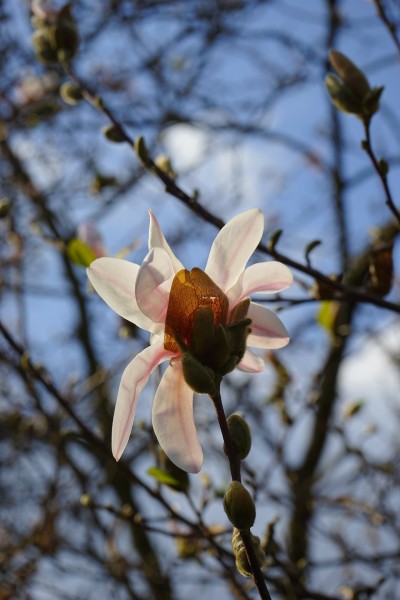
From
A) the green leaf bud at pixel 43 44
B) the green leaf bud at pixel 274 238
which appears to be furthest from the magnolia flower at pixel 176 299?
the green leaf bud at pixel 43 44

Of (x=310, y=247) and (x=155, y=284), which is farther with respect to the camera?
(x=310, y=247)

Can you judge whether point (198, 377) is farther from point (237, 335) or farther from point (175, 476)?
point (175, 476)

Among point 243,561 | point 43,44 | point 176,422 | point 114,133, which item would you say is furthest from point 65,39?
point 243,561

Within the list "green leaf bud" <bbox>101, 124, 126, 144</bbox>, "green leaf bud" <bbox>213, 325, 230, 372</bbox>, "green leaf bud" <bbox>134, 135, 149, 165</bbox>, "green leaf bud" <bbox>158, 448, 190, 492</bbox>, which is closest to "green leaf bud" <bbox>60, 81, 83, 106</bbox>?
"green leaf bud" <bbox>101, 124, 126, 144</bbox>

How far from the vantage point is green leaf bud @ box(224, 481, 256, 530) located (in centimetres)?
41

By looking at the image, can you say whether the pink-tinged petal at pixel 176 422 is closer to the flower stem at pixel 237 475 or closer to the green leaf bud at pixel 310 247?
the flower stem at pixel 237 475

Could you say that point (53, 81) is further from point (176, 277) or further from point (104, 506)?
point (176, 277)

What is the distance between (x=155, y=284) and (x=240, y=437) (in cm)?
14

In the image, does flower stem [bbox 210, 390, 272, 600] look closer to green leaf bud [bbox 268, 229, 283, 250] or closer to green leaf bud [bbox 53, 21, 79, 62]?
green leaf bud [bbox 268, 229, 283, 250]

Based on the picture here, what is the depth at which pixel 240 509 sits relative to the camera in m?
0.41

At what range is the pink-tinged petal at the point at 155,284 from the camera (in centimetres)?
45

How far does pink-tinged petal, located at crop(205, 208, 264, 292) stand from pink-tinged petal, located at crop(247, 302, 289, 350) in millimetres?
37

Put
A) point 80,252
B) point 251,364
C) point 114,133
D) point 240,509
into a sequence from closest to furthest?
point 240,509
point 251,364
point 114,133
point 80,252

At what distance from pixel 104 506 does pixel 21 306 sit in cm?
119
